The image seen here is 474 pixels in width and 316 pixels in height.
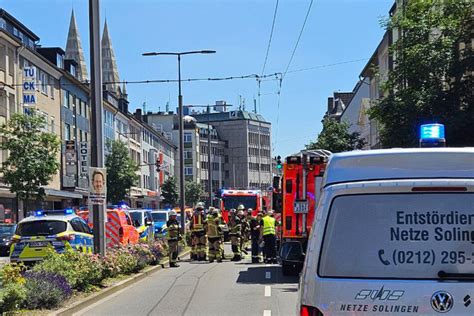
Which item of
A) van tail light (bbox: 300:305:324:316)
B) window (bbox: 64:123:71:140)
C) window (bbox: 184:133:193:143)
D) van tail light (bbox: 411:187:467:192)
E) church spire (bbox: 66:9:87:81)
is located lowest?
van tail light (bbox: 300:305:324:316)

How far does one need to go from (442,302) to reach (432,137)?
11.2ft

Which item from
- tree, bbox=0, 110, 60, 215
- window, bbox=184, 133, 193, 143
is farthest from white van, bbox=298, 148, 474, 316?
window, bbox=184, 133, 193, 143

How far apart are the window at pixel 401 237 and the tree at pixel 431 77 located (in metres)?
15.1

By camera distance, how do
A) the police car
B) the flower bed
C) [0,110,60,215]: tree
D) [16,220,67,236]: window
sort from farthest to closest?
[0,110,60,215]: tree
the police car
[16,220,67,236]: window
the flower bed

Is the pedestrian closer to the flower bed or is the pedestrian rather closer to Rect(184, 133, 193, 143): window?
the flower bed

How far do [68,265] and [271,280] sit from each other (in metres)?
5.34

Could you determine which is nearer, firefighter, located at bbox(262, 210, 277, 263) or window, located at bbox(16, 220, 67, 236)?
window, located at bbox(16, 220, 67, 236)

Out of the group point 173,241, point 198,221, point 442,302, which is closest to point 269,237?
point 198,221

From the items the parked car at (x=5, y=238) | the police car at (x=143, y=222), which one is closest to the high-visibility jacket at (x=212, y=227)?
the police car at (x=143, y=222)

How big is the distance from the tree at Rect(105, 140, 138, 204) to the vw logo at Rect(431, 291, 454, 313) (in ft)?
185

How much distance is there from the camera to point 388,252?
4.35 metres

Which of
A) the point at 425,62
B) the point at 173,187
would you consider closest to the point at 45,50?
the point at 173,187

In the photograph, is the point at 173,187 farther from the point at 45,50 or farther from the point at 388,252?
the point at 388,252

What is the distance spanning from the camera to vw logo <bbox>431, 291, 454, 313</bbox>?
4.11 m
